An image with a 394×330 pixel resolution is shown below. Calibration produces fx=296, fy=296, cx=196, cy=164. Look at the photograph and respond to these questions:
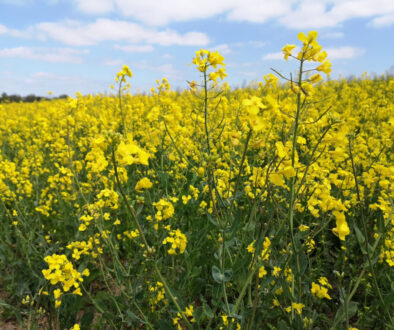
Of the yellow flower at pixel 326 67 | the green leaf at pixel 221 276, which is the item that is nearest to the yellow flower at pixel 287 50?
the yellow flower at pixel 326 67

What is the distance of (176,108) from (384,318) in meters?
2.03

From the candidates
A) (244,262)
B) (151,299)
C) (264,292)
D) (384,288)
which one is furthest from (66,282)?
(384,288)

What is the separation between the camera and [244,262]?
5.25ft

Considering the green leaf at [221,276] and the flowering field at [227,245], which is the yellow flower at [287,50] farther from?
the green leaf at [221,276]

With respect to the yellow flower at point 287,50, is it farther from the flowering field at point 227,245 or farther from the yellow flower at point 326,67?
the yellow flower at point 326,67

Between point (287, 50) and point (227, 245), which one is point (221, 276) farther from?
point (287, 50)

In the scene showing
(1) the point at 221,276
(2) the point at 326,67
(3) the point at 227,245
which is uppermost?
(2) the point at 326,67

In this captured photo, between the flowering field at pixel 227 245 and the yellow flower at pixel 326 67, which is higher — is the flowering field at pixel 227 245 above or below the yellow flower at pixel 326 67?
below

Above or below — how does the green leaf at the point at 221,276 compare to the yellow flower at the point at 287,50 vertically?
below

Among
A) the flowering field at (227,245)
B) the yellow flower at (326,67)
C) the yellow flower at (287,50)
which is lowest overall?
the flowering field at (227,245)

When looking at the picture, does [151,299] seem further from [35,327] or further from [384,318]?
[384,318]

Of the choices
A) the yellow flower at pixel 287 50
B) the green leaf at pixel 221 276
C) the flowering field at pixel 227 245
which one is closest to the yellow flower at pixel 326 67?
the flowering field at pixel 227 245

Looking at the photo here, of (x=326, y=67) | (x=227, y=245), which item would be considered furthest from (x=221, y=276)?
(x=326, y=67)

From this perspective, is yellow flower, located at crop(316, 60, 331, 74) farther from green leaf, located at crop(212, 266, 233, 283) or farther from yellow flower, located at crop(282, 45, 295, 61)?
green leaf, located at crop(212, 266, 233, 283)
